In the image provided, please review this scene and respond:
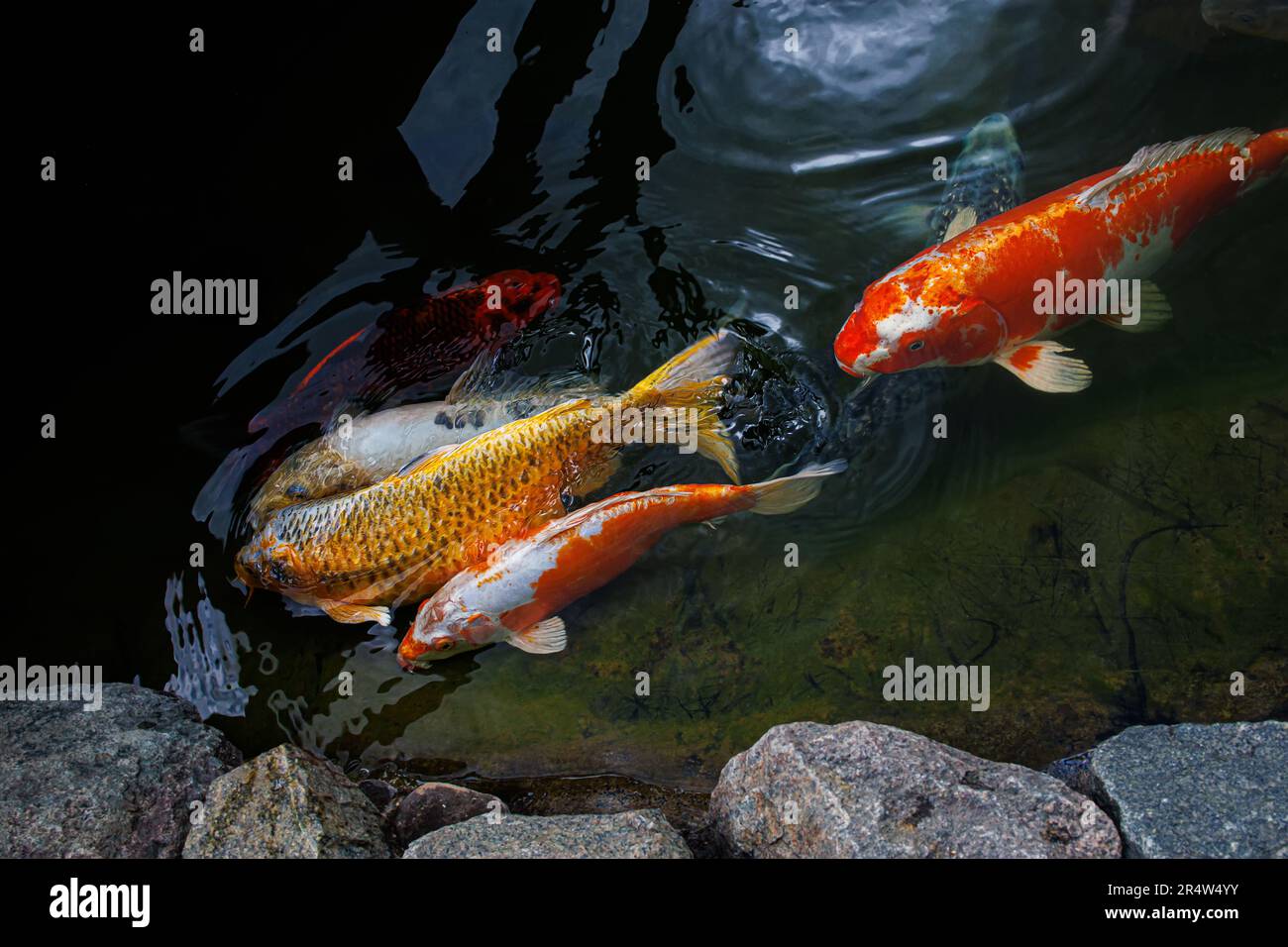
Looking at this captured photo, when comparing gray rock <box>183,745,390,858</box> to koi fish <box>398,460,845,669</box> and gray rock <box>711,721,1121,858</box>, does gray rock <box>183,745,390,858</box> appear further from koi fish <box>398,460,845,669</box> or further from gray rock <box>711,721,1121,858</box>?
gray rock <box>711,721,1121,858</box>

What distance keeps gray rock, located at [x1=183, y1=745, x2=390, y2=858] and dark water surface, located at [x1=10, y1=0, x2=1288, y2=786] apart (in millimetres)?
569

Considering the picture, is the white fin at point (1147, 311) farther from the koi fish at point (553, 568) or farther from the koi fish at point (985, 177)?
the koi fish at point (553, 568)

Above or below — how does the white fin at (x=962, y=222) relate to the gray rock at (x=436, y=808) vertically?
above

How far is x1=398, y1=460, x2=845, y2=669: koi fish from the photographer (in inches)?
169

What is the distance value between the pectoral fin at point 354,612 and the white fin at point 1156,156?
3.72 meters

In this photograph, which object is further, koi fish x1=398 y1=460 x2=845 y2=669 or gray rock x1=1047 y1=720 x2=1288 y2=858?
koi fish x1=398 y1=460 x2=845 y2=669

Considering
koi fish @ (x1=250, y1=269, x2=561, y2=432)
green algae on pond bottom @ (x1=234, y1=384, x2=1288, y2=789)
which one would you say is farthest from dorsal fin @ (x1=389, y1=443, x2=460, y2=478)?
green algae on pond bottom @ (x1=234, y1=384, x2=1288, y2=789)

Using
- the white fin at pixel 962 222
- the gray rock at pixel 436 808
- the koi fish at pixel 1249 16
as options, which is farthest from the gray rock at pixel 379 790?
the koi fish at pixel 1249 16

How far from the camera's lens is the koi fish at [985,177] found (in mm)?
5035

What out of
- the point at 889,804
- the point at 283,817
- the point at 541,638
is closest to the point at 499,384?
the point at 541,638

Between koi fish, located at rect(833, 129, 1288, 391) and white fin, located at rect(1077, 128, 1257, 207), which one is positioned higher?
white fin, located at rect(1077, 128, 1257, 207)

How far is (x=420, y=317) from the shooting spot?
4.89 m

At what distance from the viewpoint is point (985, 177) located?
5.08m

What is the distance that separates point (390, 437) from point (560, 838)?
2221mm
